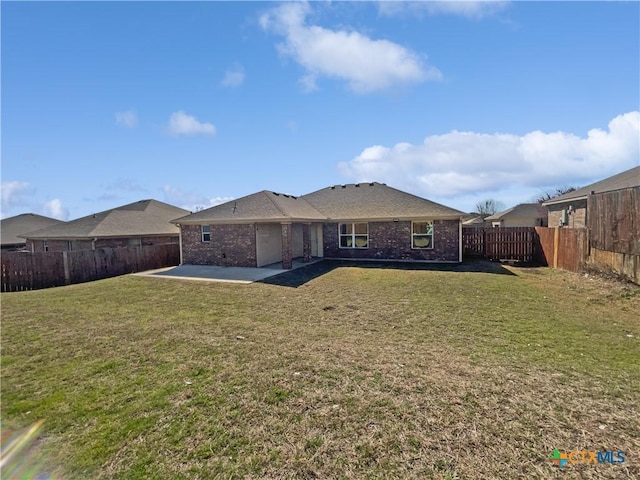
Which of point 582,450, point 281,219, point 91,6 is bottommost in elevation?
point 582,450

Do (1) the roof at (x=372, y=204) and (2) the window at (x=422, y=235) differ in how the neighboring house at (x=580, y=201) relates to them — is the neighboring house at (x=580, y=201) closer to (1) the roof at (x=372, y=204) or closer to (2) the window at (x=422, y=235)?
(2) the window at (x=422, y=235)

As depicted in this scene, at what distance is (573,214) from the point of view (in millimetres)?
20047

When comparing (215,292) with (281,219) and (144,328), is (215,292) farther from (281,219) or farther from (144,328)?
(281,219)

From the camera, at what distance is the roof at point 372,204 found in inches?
678

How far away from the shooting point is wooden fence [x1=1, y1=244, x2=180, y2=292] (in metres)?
13.8

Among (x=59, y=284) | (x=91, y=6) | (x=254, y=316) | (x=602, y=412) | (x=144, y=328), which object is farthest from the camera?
(x=59, y=284)

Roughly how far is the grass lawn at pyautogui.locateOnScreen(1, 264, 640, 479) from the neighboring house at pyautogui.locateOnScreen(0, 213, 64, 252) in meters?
23.4

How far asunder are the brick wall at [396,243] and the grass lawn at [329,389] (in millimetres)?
8156

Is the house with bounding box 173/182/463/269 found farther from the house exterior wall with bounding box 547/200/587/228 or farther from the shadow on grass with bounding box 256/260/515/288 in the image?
the house exterior wall with bounding box 547/200/587/228

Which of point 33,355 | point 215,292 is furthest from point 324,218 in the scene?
point 33,355

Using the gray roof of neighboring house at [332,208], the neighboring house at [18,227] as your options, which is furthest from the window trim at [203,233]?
the neighboring house at [18,227]

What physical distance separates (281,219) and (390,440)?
40.9ft

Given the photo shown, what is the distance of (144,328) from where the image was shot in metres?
7.05

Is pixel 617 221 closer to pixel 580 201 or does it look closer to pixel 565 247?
pixel 565 247
